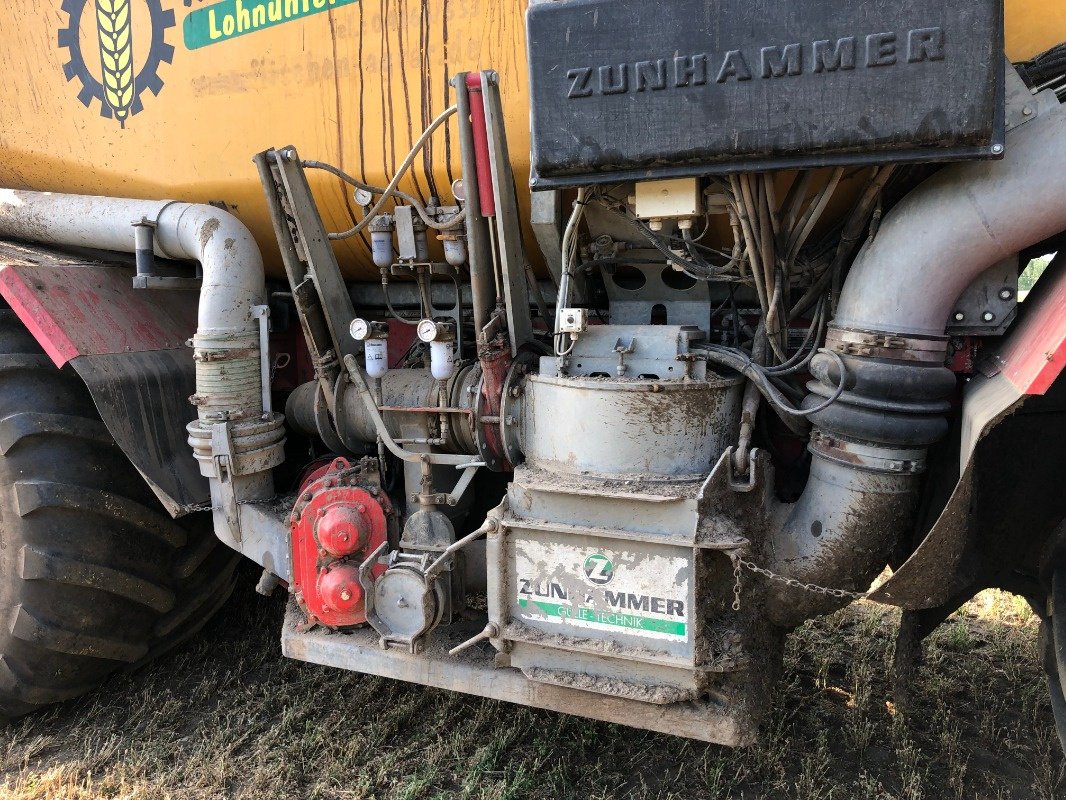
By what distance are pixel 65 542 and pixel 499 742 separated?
144 cm

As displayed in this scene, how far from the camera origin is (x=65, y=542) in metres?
2.54

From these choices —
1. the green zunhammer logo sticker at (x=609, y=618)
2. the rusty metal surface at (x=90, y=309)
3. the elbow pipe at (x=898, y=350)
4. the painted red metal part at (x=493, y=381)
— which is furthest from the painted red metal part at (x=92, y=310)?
the elbow pipe at (x=898, y=350)

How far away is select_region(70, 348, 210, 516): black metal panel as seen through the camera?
2482 millimetres

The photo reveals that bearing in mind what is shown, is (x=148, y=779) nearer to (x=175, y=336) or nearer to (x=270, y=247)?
(x=175, y=336)

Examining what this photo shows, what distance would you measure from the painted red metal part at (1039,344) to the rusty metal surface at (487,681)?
963 millimetres

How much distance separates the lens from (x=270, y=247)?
291 centimetres

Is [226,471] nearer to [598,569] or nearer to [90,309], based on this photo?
[90,309]

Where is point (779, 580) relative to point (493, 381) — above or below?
below

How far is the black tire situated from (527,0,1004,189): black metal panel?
5.63 ft

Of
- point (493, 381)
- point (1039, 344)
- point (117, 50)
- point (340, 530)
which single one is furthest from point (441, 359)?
point (117, 50)

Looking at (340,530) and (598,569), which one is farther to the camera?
(340,530)

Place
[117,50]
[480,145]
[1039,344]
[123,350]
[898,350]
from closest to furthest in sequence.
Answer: [1039,344]
[898,350]
[480,145]
[123,350]
[117,50]

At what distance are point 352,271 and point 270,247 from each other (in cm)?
29

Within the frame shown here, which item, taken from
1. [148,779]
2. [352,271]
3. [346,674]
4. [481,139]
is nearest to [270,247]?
[352,271]
